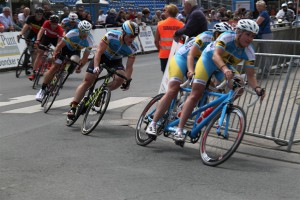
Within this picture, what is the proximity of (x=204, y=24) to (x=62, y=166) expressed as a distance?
4.92 m

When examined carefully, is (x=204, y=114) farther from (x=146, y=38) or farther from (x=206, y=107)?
(x=146, y=38)

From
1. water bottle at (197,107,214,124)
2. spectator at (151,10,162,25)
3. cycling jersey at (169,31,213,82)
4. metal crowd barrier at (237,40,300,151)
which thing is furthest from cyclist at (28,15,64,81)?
spectator at (151,10,162,25)

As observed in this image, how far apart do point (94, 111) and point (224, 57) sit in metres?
2.66

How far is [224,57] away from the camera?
735 centimetres

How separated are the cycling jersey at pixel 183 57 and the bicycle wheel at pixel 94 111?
1.44 m

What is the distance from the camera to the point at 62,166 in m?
7.05

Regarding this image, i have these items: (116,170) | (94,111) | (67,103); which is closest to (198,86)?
(116,170)

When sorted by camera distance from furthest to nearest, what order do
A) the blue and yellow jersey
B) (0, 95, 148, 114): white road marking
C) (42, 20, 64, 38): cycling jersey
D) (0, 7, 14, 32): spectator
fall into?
(0, 7, 14, 32): spectator, (42, 20, 64, 38): cycling jersey, (0, 95, 148, 114): white road marking, the blue and yellow jersey

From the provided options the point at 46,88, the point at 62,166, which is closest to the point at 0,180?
the point at 62,166

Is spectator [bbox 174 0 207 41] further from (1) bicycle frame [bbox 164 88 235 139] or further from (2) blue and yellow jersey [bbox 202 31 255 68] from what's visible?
(2) blue and yellow jersey [bbox 202 31 255 68]

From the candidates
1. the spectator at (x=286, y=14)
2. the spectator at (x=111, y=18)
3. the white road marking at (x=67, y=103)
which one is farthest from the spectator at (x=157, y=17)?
the white road marking at (x=67, y=103)

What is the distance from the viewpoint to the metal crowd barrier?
795 cm

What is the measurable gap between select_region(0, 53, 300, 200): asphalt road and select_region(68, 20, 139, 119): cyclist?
71 cm

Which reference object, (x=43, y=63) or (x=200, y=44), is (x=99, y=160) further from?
(x=43, y=63)
